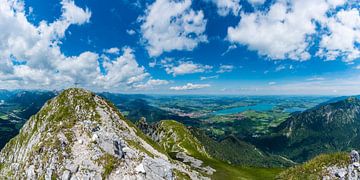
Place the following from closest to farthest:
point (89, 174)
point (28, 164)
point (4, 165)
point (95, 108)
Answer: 1. point (89, 174)
2. point (28, 164)
3. point (95, 108)
4. point (4, 165)

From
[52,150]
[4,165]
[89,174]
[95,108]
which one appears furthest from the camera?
[4,165]

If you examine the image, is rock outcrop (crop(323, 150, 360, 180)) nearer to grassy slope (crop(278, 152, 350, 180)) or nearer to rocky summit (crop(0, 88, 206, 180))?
grassy slope (crop(278, 152, 350, 180))

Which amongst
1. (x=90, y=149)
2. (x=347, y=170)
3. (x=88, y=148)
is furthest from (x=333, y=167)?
(x=88, y=148)

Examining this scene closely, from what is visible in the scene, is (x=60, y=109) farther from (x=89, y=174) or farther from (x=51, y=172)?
(x=89, y=174)

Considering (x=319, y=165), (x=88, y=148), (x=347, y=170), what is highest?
(x=88, y=148)

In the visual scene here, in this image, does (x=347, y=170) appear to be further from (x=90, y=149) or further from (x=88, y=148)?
(x=88, y=148)

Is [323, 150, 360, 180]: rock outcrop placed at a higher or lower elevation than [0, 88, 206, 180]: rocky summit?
lower

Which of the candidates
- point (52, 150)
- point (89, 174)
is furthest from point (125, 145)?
point (52, 150)

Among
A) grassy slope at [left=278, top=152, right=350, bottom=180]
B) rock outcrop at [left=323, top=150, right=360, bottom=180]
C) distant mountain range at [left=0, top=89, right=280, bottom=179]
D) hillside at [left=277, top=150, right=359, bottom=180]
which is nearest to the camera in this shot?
distant mountain range at [left=0, top=89, right=280, bottom=179]

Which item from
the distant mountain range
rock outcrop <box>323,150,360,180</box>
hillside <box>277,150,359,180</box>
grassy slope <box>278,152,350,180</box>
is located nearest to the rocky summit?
the distant mountain range
